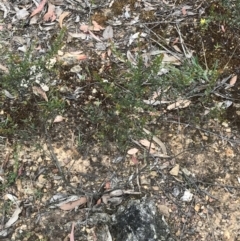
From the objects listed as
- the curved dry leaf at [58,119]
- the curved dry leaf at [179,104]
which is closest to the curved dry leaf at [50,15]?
the curved dry leaf at [58,119]

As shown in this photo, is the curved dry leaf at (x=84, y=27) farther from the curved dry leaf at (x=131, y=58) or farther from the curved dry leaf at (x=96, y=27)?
Answer: the curved dry leaf at (x=131, y=58)

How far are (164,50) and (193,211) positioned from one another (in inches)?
43.7

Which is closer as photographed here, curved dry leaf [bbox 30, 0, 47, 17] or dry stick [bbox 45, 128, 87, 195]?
dry stick [bbox 45, 128, 87, 195]

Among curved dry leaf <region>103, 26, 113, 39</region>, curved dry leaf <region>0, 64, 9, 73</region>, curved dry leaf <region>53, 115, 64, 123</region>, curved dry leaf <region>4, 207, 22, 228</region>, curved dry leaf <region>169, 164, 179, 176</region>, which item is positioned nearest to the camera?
curved dry leaf <region>4, 207, 22, 228</region>

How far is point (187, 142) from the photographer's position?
9.60 feet

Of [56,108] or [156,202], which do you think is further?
[56,108]

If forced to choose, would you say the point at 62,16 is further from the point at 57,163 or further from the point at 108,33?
the point at 57,163

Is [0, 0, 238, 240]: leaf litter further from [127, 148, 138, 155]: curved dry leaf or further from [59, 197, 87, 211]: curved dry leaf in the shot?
[59, 197, 87, 211]: curved dry leaf

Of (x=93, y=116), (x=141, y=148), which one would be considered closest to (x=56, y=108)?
(x=93, y=116)

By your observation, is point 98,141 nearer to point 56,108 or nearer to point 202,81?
point 56,108

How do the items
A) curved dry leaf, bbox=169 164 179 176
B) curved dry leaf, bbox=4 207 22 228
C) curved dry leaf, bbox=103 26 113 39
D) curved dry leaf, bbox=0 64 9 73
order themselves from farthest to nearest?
1. curved dry leaf, bbox=103 26 113 39
2. curved dry leaf, bbox=0 64 9 73
3. curved dry leaf, bbox=169 164 179 176
4. curved dry leaf, bbox=4 207 22 228

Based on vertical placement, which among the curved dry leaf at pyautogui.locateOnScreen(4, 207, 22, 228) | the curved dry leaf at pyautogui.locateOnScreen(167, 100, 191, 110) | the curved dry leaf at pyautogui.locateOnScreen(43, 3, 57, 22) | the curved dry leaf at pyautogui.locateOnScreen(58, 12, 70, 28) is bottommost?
the curved dry leaf at pyautogui.locateOnScreen(4, 207, 22, 228)

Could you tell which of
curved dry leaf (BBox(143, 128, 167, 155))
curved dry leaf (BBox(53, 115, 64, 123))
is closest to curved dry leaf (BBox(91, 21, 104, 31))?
curved dry leaf (BBox(53, 115, 64, 123))

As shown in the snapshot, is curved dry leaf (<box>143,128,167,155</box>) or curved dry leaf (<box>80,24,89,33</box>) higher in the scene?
curved dry leaf (<box>80,24,89,33</box>)
